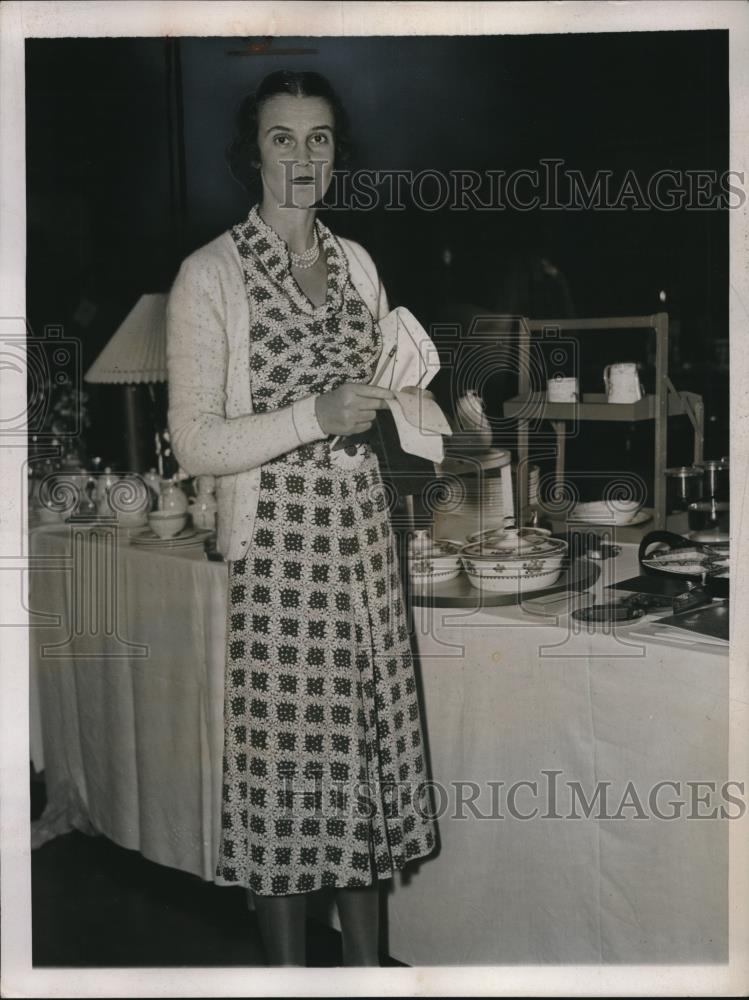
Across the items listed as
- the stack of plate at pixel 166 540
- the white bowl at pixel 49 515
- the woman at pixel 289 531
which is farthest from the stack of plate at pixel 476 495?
the white bowl at pixel 49 515

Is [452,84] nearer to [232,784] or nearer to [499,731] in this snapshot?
[499,731]

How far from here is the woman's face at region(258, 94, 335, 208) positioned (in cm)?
175

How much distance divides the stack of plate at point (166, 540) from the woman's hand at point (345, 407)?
687 millimetres

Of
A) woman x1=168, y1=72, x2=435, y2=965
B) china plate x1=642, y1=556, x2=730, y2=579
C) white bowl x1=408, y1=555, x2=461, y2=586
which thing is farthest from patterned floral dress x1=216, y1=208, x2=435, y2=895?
china plate x1=642, y1=556, x2=730, y2=579

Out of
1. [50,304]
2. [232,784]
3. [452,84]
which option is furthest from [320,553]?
[452,84]

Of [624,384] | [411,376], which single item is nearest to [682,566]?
[624,384]

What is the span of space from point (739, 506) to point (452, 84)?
3.29ft

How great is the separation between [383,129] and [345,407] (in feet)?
1.84

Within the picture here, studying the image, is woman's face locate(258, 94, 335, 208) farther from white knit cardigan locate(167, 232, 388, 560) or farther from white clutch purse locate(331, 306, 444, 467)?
white clutch purse locate(331, 306, 444, 467)

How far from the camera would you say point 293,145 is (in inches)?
69.2

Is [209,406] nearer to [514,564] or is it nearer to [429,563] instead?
[429,563]

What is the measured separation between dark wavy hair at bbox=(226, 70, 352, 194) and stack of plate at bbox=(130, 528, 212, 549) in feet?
2.87

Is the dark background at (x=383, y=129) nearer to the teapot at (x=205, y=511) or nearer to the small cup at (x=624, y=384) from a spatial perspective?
the small cup at (x=624, y=384)

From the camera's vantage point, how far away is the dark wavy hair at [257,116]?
1749 mm
